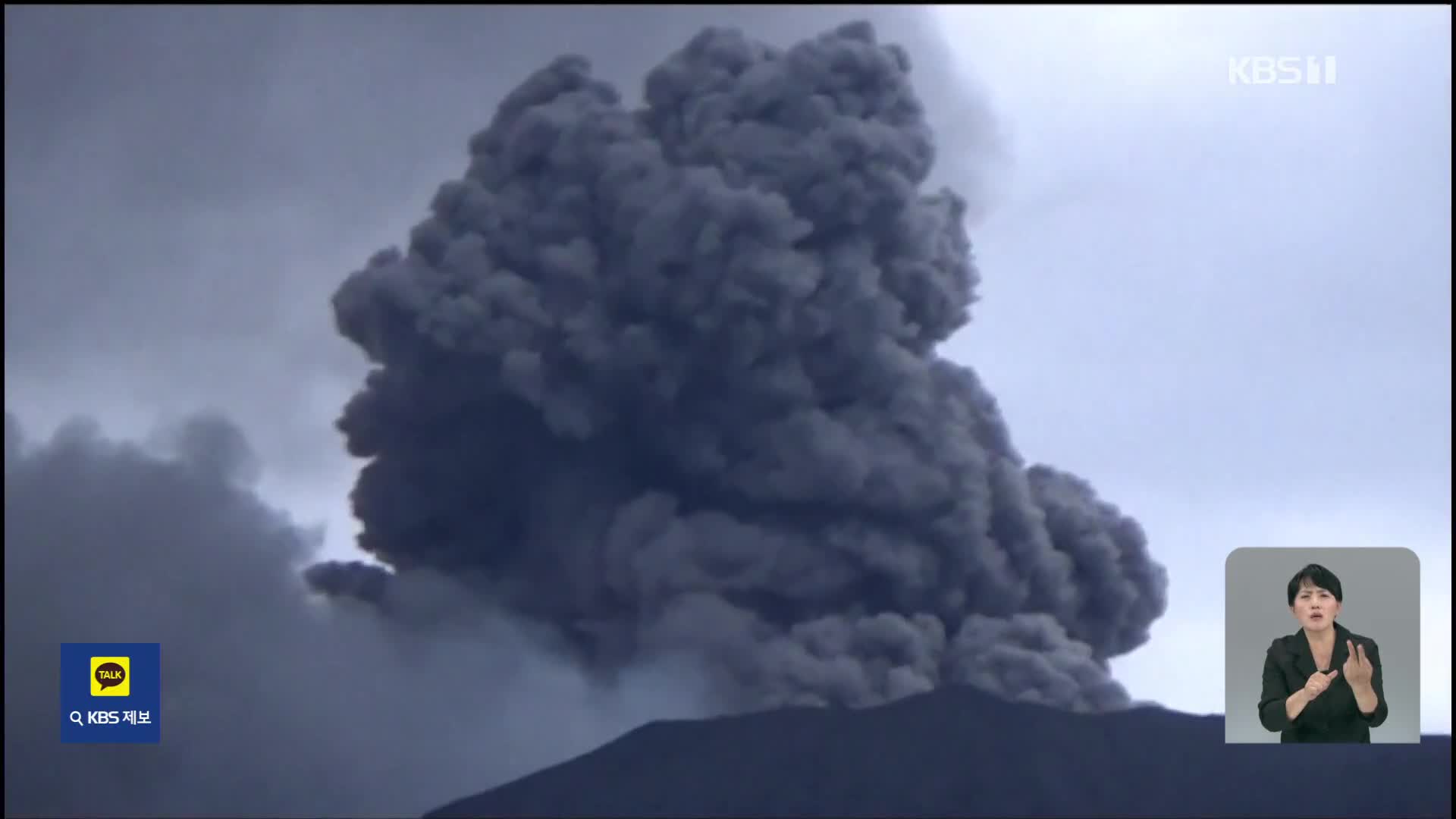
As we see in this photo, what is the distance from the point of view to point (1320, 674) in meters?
21.3

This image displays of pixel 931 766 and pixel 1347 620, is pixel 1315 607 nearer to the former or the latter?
pixel 1347 620

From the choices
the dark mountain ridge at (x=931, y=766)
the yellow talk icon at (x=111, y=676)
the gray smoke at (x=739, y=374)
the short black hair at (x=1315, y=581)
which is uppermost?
the gray smoke at (x=739, y=374)

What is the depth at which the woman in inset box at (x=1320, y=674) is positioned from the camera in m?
21.3

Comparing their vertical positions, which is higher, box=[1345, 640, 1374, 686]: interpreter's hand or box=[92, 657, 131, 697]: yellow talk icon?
box=[92, 657, 131, 697]: yellow talk icon

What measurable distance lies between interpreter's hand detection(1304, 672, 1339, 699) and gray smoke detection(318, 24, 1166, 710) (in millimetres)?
9551

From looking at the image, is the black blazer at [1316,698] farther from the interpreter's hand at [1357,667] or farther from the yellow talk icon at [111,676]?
the yellow talk icon at [111,676]

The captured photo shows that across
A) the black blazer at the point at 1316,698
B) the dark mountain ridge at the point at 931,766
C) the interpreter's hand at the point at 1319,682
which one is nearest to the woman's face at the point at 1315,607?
the black blazer at the point at 1316,698

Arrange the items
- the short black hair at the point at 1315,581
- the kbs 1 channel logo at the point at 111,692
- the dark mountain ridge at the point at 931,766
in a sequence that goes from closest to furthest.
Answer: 1. the short black hair at the point at 1315,581
2. the kbs 1 channel logo at the point at 111,692
3. the dark mountain ridge at the point at 931,766

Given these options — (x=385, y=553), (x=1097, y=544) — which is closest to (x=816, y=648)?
(x=1097, y=544)

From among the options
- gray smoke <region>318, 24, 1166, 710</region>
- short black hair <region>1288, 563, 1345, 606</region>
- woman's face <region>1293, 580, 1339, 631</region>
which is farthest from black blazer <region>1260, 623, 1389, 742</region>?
gray smoke <region>318, 24, 1166, 710</region>

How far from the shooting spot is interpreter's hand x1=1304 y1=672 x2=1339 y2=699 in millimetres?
21250

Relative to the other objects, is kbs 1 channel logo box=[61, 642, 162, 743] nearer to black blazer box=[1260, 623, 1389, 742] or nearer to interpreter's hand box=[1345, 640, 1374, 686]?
black blazer box=[1260, 623, 1389, 742]

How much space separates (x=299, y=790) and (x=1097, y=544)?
44.1ft

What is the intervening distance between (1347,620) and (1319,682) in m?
2.88
